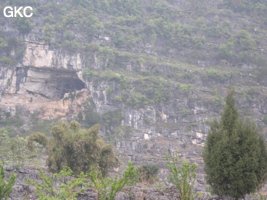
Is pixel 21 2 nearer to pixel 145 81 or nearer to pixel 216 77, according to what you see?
pixel 145 81

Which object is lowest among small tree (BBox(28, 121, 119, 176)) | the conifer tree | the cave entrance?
the cave entrance

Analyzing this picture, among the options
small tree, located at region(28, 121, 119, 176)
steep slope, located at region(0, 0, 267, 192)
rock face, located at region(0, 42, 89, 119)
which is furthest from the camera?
rock face, located at region(0, 42, 89, 119)

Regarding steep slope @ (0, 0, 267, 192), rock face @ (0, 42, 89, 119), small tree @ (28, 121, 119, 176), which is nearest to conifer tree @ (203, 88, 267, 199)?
small tree @ (28, 121, 119, 176)

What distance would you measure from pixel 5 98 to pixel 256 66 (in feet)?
105

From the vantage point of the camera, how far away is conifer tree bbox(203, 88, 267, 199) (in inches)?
399

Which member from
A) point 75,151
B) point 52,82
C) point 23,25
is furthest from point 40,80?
point 75,151

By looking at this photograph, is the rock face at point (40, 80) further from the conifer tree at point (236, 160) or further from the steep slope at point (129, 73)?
the conifer tree at point (236, 160)

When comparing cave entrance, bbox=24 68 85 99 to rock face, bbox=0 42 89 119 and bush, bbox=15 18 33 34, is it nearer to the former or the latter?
rock face, bbox=0 42 89 119

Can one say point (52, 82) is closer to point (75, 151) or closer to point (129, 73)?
point (129, 73)

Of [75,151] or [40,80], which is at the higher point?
[75,151]

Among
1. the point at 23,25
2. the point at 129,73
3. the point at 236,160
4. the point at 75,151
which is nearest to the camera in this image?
the point at 236,160

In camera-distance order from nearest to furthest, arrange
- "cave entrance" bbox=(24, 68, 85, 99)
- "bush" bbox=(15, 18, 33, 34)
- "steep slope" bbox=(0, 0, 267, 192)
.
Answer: "steep slope" bbox=(0, 0, 267, 192) < "cave entrance" bbox=(24, 68, 85, 99) < "bush" bbox=(15, 18, 33, 34)

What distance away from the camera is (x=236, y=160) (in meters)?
10.4

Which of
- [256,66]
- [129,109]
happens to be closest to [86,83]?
[129,109]
